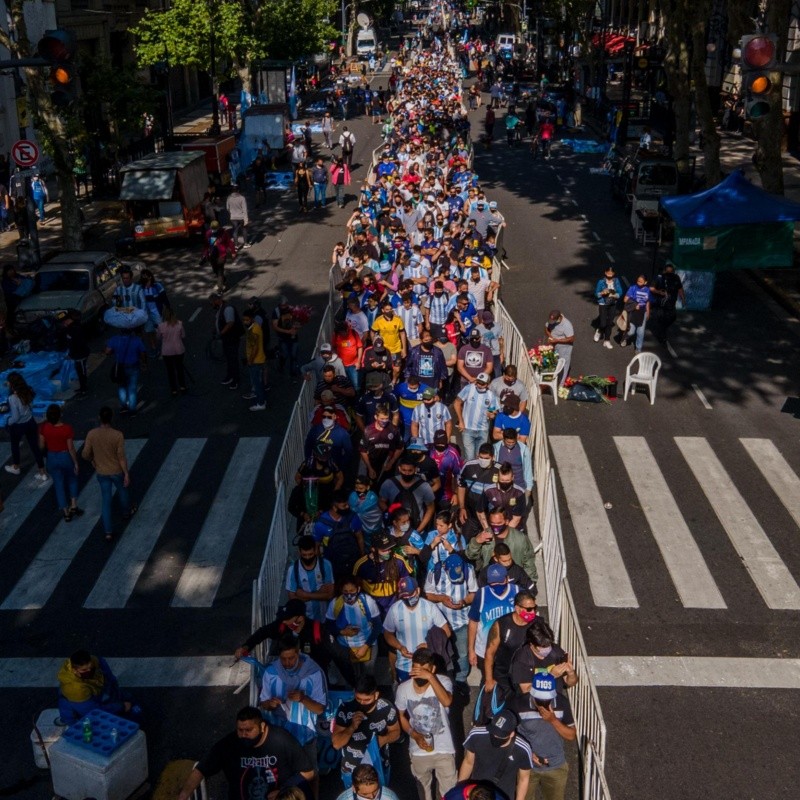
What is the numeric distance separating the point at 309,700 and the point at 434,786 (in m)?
1.44

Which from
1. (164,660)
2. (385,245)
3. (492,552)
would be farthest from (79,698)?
(385,245)

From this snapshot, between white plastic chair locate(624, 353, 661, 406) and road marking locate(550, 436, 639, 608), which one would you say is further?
white plastic chair locate(624, 353, 661, 406)

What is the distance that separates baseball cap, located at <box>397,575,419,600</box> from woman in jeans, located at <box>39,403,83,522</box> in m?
5.84

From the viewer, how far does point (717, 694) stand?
9547mm

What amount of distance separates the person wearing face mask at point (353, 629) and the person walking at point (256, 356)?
7753 mm

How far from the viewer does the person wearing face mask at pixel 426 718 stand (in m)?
7.55

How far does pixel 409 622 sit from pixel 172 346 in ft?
31.0

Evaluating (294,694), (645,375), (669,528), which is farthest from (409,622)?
(645,375)

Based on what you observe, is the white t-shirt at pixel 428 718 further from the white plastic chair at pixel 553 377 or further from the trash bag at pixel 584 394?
the trash bag at pixel 584 394

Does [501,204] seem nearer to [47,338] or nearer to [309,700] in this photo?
[47,338]

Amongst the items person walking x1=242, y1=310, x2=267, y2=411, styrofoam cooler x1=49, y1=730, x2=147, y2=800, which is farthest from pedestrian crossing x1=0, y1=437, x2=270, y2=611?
styrofoam cooler x1=49, y1=730, x2=147, y2=800

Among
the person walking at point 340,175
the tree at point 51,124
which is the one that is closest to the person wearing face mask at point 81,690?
the tree at point 51,124

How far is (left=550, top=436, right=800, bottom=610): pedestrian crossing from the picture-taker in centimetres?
1145

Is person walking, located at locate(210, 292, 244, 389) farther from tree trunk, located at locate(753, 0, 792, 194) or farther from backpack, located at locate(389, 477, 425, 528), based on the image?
tree trunk, located at locate(753, 0, 792, 194)
